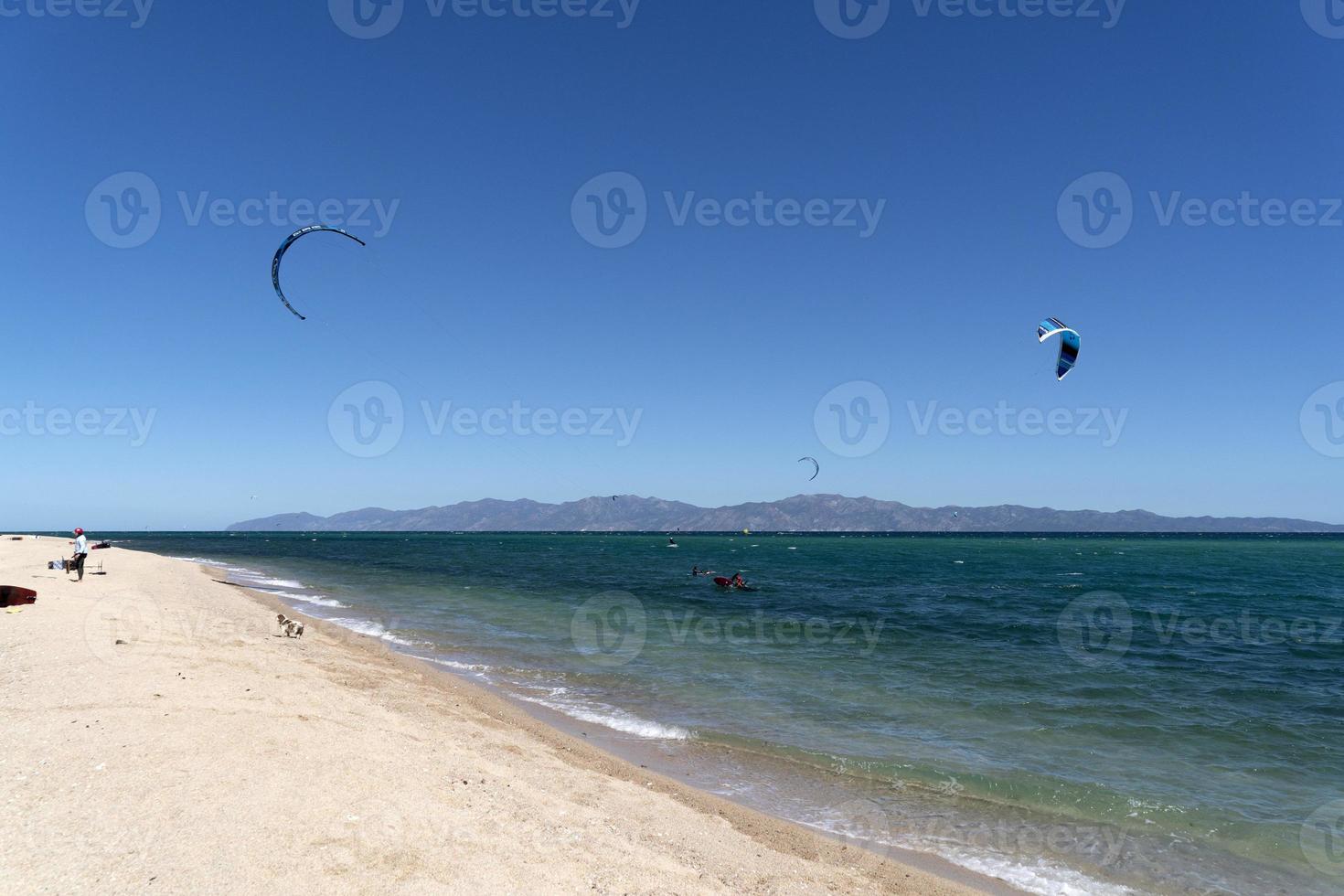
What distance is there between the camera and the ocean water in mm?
9414

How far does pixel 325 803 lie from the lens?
729 cm

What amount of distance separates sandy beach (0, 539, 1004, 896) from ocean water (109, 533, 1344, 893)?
1642mm

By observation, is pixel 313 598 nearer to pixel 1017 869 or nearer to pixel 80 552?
pixel 80 552

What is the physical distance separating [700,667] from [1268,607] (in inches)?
1603

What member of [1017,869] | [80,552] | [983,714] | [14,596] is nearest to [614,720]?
[1017,869]

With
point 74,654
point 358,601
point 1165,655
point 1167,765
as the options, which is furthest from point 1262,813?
point 358,601

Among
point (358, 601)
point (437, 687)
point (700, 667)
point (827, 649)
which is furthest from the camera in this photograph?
point (358, 601)

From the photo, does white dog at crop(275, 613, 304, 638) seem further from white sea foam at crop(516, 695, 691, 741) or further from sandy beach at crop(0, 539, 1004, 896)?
white sea foam at crop(516, 695, 691, 741)

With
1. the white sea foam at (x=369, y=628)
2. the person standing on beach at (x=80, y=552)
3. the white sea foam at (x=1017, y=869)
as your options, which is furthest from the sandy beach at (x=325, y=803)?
the person standing on beach at (x=80, y=552)

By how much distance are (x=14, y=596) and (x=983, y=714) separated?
26.1 metres

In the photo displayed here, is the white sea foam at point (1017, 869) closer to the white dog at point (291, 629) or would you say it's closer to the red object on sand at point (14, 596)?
the white dog at point (291, 629)

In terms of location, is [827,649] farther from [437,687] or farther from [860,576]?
[860,576]

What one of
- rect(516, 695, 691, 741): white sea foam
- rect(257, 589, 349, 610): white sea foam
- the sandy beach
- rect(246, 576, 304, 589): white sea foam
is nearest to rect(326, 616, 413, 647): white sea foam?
rect(257, 589, 349, 610): white sea foam

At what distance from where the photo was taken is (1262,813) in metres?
10.5
